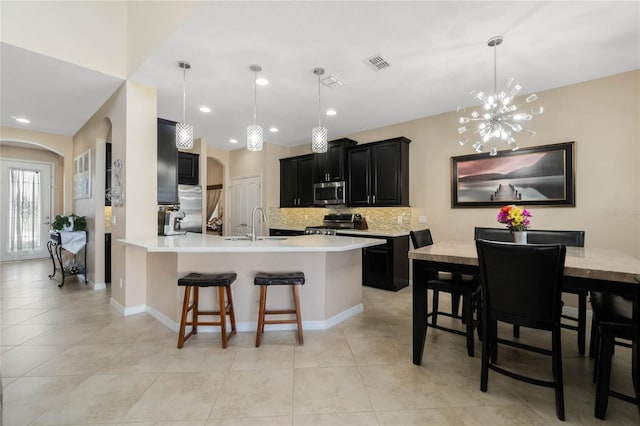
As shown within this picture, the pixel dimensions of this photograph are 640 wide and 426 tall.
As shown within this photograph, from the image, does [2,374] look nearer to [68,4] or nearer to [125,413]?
[125,413]

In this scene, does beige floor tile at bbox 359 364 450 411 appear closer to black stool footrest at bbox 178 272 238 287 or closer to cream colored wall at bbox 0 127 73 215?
black stool footrest at bbox 178 272 238 287

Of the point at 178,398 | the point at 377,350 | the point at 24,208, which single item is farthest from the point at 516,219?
the point at 24,208

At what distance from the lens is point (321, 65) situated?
2961 millimetres

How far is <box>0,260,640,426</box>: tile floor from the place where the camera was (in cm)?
171

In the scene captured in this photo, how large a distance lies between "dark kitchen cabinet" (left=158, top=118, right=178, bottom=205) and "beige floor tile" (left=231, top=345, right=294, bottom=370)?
2.37 m

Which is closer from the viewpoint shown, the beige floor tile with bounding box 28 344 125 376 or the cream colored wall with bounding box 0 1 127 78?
the beige floor tile with bounding box 28 344 125 376

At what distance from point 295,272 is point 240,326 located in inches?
31.8

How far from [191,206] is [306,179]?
2.36 meters

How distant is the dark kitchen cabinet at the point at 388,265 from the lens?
171 inches

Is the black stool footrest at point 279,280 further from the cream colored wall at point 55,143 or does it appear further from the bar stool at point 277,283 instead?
the cream colored wall at point 55,143

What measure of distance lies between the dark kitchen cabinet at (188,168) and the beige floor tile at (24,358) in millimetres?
3574

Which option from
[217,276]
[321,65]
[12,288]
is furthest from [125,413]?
[12,288]

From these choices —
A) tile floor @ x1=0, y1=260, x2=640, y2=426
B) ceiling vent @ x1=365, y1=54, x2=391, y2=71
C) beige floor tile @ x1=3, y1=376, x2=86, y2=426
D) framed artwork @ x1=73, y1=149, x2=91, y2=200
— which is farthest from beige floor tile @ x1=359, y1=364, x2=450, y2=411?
framed artwork @ x1=73, y1=149, x2=91, y2=200

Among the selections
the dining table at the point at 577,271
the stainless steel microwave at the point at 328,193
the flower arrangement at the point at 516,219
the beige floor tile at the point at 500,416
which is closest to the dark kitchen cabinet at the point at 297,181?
the stainless steel microwave at the point at 328,193
